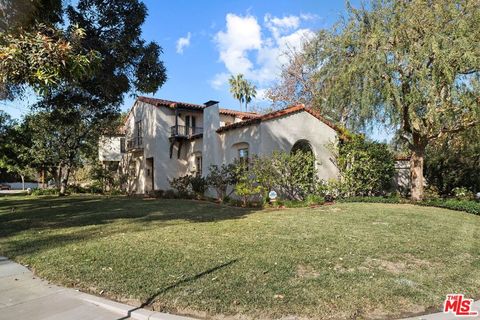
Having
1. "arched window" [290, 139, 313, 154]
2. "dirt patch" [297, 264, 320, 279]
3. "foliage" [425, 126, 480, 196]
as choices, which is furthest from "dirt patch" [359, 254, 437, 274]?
"foliage" [425, 126, 480, 196]

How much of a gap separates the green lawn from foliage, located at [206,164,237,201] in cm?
771

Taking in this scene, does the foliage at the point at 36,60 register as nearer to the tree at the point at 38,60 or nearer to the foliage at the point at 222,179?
the tree at the point at 38,60

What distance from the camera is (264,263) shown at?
20.8 ft

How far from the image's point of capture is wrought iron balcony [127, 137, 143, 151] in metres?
29.6

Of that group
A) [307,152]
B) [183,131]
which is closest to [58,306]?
[307,152]

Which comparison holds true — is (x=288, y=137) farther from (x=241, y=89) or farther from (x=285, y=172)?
(x=241, y=89)

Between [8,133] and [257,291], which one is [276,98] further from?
[257,291]

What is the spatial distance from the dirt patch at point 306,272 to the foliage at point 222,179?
12434 mm

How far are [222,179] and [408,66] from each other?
31.3 feet

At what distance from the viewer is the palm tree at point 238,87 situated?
51.5 m

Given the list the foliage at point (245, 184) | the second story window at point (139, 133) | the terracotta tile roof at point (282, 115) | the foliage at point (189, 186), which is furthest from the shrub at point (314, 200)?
the second story window at point (139, 133)

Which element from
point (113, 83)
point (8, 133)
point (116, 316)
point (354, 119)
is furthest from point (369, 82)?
point (8, 133)

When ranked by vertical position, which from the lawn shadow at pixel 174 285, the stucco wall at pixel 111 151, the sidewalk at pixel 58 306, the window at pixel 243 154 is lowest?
the sidewalk at pixel 58 306

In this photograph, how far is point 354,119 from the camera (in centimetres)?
1750
